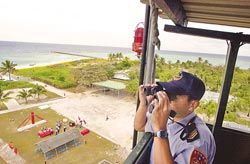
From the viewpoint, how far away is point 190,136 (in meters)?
1.05

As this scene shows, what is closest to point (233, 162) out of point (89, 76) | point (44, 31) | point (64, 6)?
point (89, 76)

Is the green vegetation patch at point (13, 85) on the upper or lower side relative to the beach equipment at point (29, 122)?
upper

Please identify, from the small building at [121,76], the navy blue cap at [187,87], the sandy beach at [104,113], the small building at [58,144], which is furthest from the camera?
the small building at [121,76]

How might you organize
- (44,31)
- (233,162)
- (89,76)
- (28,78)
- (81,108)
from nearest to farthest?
(233,162) → (81,108) → (89,76) → (28,78) → (44,31)

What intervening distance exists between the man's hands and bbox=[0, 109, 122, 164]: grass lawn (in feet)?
28.2

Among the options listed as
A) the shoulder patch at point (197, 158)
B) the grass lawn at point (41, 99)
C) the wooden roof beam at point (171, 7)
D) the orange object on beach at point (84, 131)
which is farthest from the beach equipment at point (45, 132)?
the shoulder patch at point (197, 158)

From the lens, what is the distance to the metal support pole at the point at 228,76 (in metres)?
2.24

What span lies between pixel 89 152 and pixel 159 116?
9332 mm

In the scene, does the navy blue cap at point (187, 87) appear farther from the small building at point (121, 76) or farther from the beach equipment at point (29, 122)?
the small building at point (121, 76)

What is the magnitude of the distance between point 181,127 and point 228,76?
147 cm

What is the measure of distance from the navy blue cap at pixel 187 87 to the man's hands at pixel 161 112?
0.64 feet

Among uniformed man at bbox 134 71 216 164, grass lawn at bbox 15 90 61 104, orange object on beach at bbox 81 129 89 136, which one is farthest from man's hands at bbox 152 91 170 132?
grass lawn at bbox 15 90 61 104

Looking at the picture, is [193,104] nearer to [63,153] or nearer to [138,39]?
[138,39]

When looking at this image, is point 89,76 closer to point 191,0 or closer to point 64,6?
point 191,0
